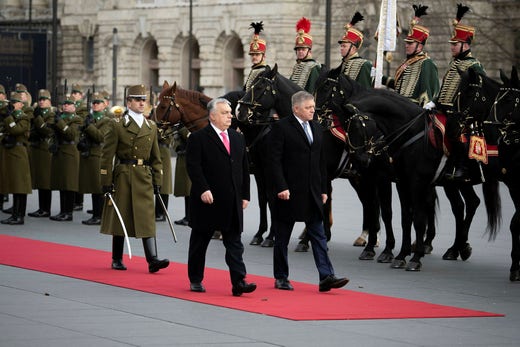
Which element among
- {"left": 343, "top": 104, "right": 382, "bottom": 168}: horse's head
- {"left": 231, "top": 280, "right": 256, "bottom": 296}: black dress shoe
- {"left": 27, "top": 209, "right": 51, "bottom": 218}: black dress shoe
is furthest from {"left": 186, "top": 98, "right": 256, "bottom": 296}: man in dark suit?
{"left": 27, "top": 209, "right": 51, "bottom": 218}: black dress shoe

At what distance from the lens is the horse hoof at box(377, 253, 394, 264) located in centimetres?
1755

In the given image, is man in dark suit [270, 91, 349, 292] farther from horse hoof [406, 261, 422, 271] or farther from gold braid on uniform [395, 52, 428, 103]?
gold braid on uniform [395, 52, 428, 103]

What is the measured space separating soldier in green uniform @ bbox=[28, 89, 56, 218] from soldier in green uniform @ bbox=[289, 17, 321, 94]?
16.4 ft

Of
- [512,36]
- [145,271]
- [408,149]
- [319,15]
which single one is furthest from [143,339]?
[319,15]

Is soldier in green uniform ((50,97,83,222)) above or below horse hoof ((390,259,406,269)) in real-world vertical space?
above

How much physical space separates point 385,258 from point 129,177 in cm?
365

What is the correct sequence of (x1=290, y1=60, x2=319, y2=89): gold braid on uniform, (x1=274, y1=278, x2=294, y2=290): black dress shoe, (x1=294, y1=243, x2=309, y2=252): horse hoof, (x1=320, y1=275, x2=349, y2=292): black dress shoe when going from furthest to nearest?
(x1=290, y1=60, x2=319, y2=89): gold braid on uniform, (x1=294, y1=243, x2=309, y2=252): horse hoof, (x1=274, y1=278, x2=294, y2=290): black dress shoe, (x1=320, y1=275, x2=349, y2=292): black dress shoe

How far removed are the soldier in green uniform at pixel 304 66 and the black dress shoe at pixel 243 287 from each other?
6110 mm

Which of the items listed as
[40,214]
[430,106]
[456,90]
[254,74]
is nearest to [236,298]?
[456,90]

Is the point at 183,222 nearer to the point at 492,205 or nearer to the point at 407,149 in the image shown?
the point at 407,149

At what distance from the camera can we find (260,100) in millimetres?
18359

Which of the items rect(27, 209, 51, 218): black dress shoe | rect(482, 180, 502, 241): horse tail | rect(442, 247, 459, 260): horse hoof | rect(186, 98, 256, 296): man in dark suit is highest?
rect(186, 98, 256, 296): man in dark suit

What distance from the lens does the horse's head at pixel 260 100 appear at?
1838 centimetres

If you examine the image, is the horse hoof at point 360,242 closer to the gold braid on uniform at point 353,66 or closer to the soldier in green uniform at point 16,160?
the gold braid on uniform at point 353,66
